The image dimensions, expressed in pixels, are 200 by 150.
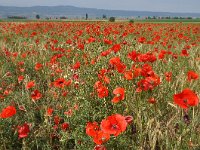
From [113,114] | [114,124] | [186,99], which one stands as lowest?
[113,114]

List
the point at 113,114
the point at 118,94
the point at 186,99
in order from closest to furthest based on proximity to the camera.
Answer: the point at 186,99
the point at 118,94
the point at 113,114

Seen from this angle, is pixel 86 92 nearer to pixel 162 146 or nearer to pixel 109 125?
pixel 162 146

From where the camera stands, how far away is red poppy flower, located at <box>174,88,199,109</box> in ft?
6.37

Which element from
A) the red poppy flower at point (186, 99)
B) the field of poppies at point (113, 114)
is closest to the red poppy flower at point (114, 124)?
the field of poppies at point (113, 114)

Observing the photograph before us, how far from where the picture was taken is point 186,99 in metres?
1.97

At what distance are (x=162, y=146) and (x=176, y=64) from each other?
2536 mm

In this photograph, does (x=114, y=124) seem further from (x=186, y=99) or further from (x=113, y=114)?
(x=113, y=114)

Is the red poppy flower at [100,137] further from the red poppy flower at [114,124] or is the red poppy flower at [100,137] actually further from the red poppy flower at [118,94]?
the red poppy flower at [118,94]

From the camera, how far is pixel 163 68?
4324mm

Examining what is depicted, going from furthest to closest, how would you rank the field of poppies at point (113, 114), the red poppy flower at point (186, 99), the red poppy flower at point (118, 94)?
the red poppy flower at point (118, 94) < the field of poppies at point (113, 114) < the red poppy flower at point (186, 99)

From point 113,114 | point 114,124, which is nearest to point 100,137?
point 114,124

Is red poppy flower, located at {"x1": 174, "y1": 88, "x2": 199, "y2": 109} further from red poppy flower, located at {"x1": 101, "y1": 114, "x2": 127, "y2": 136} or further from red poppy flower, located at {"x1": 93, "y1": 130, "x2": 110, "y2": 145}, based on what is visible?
red poppy flower, located at {"x1": 93, "y1": 130, "x2": 110, "y2": 145}

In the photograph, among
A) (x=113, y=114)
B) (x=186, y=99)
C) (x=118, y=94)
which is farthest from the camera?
(x=113, y=114)

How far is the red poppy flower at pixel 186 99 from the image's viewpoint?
194 cm
